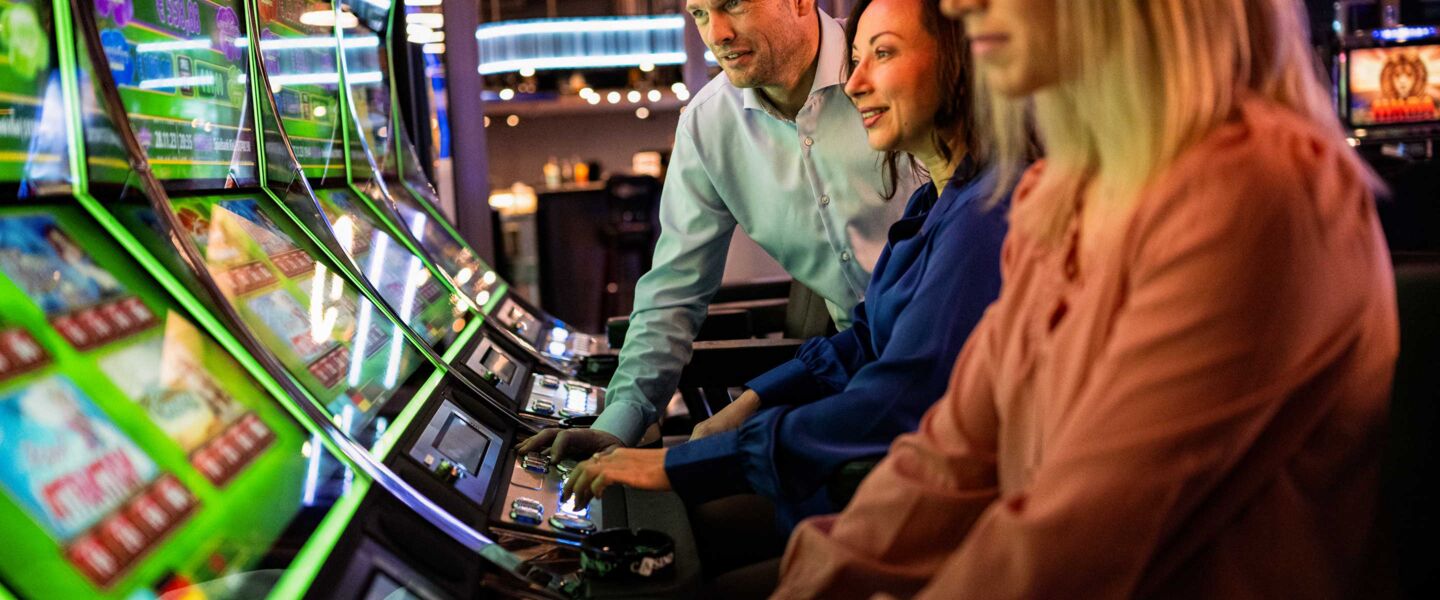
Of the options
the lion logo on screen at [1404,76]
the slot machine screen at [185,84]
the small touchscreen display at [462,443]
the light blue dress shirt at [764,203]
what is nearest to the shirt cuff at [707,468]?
the small touchscreen display at [462,443]

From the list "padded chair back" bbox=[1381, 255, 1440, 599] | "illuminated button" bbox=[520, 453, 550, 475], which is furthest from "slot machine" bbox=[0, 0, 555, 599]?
"padded chair back" bbox=[1381, 255, 1440, 599]

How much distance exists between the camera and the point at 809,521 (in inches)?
41.7

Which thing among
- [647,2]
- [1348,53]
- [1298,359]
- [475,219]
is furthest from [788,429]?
[647,2]

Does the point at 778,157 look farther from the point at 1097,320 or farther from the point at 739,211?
the point at 1097,320

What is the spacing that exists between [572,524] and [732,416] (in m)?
0.43

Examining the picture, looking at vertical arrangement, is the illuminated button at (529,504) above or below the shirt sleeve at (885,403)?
below

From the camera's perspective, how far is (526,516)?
4.83 ft

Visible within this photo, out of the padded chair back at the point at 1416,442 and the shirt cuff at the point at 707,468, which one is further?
the shirt cuff at the point at 707,468

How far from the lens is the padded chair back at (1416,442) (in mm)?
1062

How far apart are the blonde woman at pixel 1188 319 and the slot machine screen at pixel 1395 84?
603cm

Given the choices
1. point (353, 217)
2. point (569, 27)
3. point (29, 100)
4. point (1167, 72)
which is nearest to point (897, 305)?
point (1167, 72)

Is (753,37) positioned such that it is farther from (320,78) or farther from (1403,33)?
(1403,33)

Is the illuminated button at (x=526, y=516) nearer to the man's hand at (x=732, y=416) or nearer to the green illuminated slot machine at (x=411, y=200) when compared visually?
the man's hand at (x=732, y=416)

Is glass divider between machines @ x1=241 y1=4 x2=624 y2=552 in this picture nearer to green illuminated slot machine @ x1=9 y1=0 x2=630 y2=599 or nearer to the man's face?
green illuminated slot machine @ x1=9 y1=0 x2=630 y2=599
